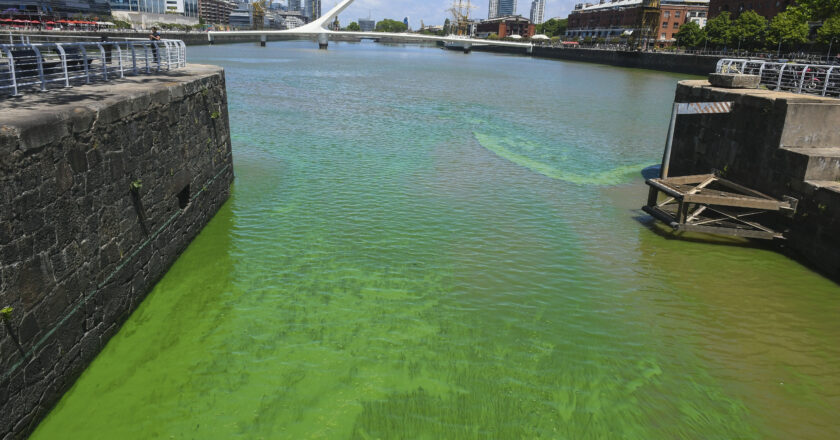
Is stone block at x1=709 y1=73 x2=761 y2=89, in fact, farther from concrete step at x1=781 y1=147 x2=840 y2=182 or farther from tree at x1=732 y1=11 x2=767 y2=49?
tree at x1=732 y1=11 x2=767 y2=49

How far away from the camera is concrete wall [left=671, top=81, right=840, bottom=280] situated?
1195cm

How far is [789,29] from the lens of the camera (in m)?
65.4

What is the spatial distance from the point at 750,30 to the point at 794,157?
77628mm

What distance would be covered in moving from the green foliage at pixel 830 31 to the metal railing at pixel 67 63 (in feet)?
214

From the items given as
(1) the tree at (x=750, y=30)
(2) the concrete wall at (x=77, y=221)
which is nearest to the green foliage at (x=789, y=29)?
(1) the tree at (x=750, y=30)

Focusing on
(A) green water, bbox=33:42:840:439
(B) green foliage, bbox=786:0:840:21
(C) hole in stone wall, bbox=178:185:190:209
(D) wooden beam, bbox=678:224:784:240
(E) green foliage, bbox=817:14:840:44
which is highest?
(B) green foliage, bbox=786:0:840:21

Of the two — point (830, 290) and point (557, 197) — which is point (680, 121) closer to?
point (557, 197)

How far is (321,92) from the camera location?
42.8m

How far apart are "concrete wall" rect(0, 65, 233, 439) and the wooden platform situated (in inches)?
474

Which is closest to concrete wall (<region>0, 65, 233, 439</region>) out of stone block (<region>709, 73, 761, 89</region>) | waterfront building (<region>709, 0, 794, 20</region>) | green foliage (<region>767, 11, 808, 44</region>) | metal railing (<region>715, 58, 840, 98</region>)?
stone block (<region>709, 73, 761, 89</region>)

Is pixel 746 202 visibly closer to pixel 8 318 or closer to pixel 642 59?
pixel 8 318

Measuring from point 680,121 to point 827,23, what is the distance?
54.7 meters

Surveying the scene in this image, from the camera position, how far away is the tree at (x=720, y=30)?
80562mm

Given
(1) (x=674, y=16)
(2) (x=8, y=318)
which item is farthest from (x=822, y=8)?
(1) (x=674, y=16)
